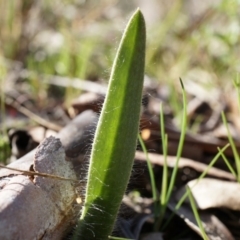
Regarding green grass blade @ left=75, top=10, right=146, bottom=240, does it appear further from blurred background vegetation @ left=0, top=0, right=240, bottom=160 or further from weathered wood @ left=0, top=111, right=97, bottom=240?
blurred background vegetation @ left=0, top=0, right=240, bottom=160

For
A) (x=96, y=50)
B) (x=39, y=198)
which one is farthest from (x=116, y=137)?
(x=96, y=50)

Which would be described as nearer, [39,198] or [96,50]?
[39,198]

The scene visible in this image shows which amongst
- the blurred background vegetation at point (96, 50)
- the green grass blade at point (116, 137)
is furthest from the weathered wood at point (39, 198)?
the blurred background vegetation at point (96, 50)

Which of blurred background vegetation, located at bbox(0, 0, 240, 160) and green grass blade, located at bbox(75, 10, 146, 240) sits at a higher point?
green grass blade, located at bbox(75, 10, 146, 240)

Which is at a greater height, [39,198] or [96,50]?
[39,198]

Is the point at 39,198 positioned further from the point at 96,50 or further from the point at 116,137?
the point at 96,50

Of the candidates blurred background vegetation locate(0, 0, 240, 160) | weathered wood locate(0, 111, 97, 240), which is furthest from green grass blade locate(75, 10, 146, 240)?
blurred background vegetation locate(0, 0, 240, 160)

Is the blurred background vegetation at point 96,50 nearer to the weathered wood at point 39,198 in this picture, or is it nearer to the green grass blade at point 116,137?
the weathered wood at point 39,198

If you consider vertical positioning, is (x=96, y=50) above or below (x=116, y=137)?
below

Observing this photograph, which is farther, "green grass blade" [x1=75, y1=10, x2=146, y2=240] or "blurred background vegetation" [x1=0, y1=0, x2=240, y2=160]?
"blurred background vegetation" [x1=0, y1=0, x2=240, y2=160]
